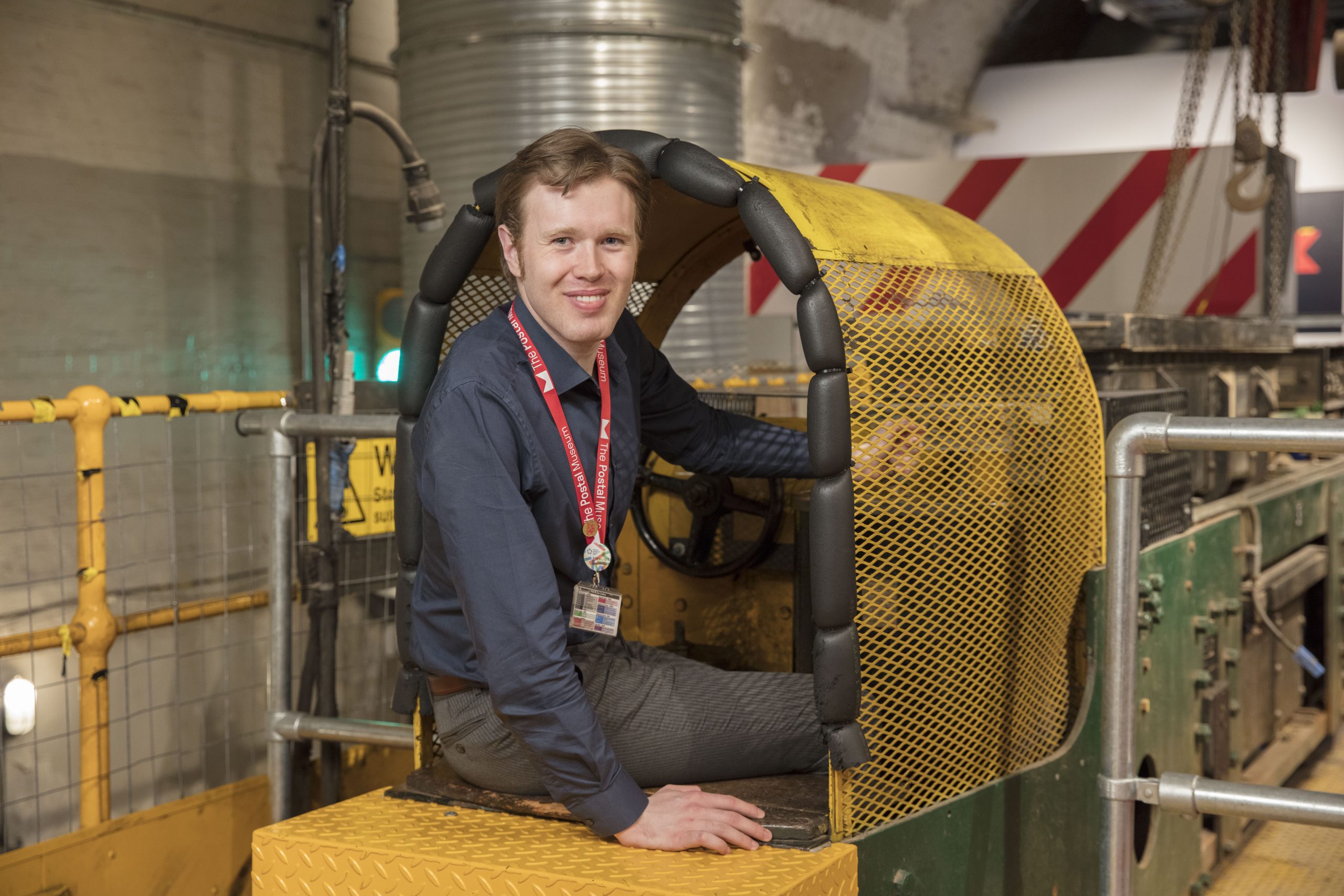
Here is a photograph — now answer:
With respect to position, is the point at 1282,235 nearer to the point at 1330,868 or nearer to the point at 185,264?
the point at 1330,868

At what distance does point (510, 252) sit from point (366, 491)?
6.81 ft

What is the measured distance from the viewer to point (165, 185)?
15.3 ft

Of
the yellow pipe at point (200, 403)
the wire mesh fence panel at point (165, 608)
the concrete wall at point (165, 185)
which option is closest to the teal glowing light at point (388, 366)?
the concrete wall at point (165, 185)

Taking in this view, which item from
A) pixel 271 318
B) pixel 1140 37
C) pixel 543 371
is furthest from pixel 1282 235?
pixel 1140 37

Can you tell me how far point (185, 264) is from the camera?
4.76 metres

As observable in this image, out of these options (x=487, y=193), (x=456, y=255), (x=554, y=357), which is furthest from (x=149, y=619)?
(x=554, y=357)

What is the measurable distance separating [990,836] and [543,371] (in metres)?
1.16

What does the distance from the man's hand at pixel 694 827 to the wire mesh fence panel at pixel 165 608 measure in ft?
7.29

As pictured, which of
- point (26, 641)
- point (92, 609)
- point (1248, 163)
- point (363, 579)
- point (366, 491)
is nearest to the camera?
point (92, 609)

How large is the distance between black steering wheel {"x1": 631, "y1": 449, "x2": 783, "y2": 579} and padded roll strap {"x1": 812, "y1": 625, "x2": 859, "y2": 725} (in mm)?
788

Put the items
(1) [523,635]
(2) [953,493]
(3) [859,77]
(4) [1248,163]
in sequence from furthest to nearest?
(3) [859,77], (4) [1248,163], (2) [953,493], (1) [523,635]

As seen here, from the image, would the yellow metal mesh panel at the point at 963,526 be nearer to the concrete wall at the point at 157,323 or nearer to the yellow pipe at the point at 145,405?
the yellow pipe at the point at 145,405

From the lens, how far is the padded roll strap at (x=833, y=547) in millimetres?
1891

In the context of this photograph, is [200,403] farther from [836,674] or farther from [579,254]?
[836,674]
